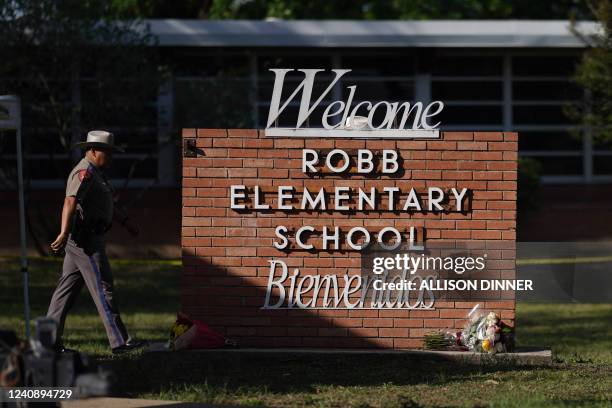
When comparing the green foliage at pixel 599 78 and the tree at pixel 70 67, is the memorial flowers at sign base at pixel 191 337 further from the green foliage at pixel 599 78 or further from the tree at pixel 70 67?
the green foliage at pixel 599 78

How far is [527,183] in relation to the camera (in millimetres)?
21516

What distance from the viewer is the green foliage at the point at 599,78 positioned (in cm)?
1756

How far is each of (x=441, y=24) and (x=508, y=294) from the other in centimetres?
1296

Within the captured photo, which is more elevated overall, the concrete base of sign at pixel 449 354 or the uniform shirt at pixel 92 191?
the uniform shirt at pixel 92 191

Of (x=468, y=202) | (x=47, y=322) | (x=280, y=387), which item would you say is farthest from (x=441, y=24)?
(x=47, y=322)

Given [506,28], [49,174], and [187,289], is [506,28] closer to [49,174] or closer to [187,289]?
[49,174]

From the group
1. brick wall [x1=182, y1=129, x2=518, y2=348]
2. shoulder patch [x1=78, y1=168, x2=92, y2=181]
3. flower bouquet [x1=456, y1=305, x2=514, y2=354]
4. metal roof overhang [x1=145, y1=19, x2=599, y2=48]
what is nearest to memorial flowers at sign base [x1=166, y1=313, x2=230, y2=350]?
brick wall [x1=182, y1=129, x2=518, y2=348]

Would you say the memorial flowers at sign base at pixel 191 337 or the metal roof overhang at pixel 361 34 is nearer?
the memorial flowers at sign base at pixel 191 337

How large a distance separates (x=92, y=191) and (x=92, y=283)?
2.57 feet

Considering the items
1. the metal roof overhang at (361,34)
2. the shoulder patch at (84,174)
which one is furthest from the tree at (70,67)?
the shoulder patch at (84,174)

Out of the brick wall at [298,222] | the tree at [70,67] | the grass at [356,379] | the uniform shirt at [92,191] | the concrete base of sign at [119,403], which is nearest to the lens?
the concrete base of sign at [119,403]

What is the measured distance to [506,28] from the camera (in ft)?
72.3

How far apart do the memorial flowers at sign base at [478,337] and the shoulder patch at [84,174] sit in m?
3.30

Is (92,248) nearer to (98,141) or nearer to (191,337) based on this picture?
(98,141)
